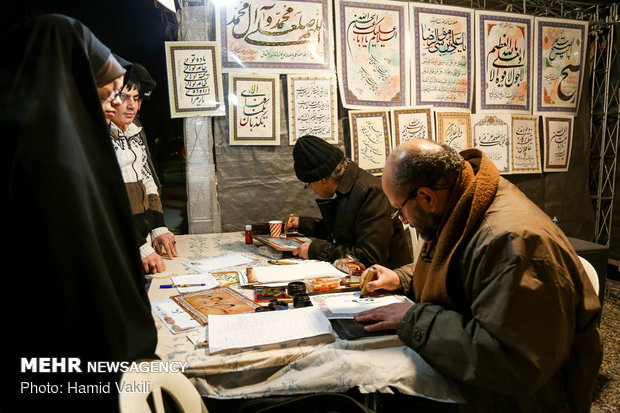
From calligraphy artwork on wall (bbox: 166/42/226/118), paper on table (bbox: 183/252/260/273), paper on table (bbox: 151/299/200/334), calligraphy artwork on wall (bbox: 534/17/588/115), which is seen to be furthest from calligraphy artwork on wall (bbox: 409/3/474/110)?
paper on table (bbox: 151/299/200/334)

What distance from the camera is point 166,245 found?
2.94 metres

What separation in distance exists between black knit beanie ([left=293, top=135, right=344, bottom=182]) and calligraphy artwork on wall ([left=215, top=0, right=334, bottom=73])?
5.01ft

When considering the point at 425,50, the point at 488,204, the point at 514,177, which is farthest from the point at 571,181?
the point at 488,204

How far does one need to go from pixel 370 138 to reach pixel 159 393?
3.65 m

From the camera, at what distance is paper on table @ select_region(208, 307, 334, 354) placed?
144 centimetres

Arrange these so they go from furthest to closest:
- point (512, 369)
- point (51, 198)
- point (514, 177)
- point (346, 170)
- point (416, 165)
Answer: point (514, 177), point (346, 170), point (416, 165), point (512, 369), point (51, 198)

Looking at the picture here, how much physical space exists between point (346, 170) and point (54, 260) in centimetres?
230

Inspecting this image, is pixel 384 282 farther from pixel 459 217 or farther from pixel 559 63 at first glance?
pixel 559 63

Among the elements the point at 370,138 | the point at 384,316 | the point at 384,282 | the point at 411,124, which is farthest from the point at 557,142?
the point at 384,316

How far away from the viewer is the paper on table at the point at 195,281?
2.11 meters

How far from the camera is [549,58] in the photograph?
4949 mm

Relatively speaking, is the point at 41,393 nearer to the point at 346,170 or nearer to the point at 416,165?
the point at 416,165

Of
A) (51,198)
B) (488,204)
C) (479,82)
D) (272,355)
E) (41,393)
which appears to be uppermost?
(479,82)

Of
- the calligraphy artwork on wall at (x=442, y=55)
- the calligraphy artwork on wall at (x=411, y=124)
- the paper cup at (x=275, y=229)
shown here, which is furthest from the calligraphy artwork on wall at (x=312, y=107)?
the paper cup at (x=275, y=229)
